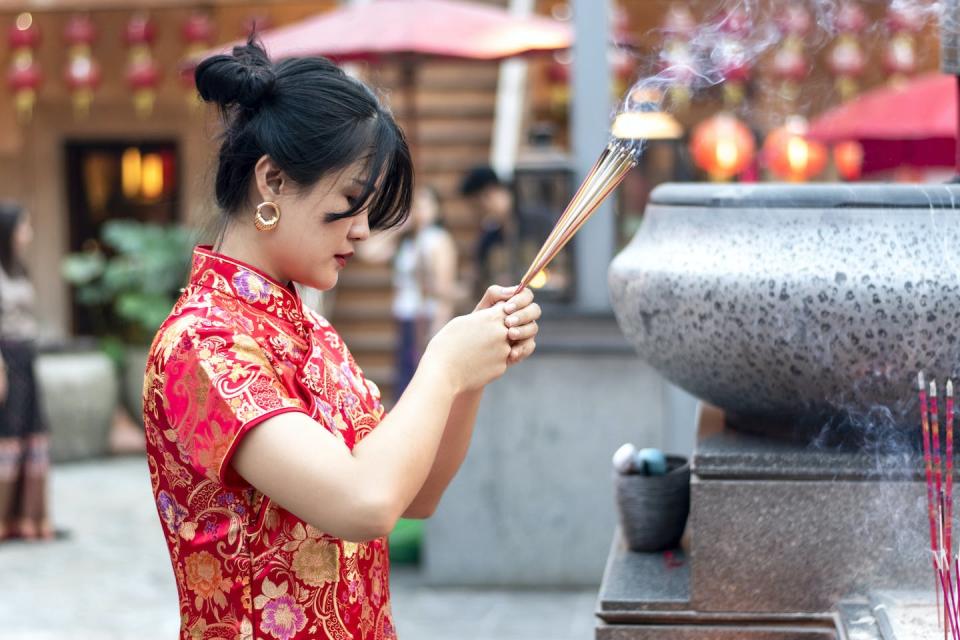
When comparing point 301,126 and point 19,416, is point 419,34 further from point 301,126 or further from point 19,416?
point 301,126

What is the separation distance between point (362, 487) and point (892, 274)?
110 cm

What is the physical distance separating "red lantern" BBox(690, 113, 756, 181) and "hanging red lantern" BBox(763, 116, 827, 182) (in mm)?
249

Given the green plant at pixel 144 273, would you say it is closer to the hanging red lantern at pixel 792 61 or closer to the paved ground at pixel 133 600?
the paved ground at pixel 133 600

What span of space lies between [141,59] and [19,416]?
6.03 metres

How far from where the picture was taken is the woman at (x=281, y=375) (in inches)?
68.5

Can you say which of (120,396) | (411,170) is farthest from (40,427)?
(411,170)

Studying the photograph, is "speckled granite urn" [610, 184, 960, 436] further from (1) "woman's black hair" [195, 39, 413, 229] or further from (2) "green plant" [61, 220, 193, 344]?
(2) "green plant" [61, 220, 193, 344]

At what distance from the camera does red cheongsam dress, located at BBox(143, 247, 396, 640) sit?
178cm

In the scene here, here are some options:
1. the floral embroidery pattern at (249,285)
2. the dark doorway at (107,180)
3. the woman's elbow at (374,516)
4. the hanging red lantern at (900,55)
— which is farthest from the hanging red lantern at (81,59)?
the woman's elbow at (374,516)

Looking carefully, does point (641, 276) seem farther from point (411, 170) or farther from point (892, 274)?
point (411, 170)

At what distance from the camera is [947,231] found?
241 cm

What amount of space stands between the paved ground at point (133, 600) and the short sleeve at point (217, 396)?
378 centimetres

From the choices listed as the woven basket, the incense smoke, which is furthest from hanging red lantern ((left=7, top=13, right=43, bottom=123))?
the woven basket

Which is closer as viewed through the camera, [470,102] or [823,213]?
[823,213]
